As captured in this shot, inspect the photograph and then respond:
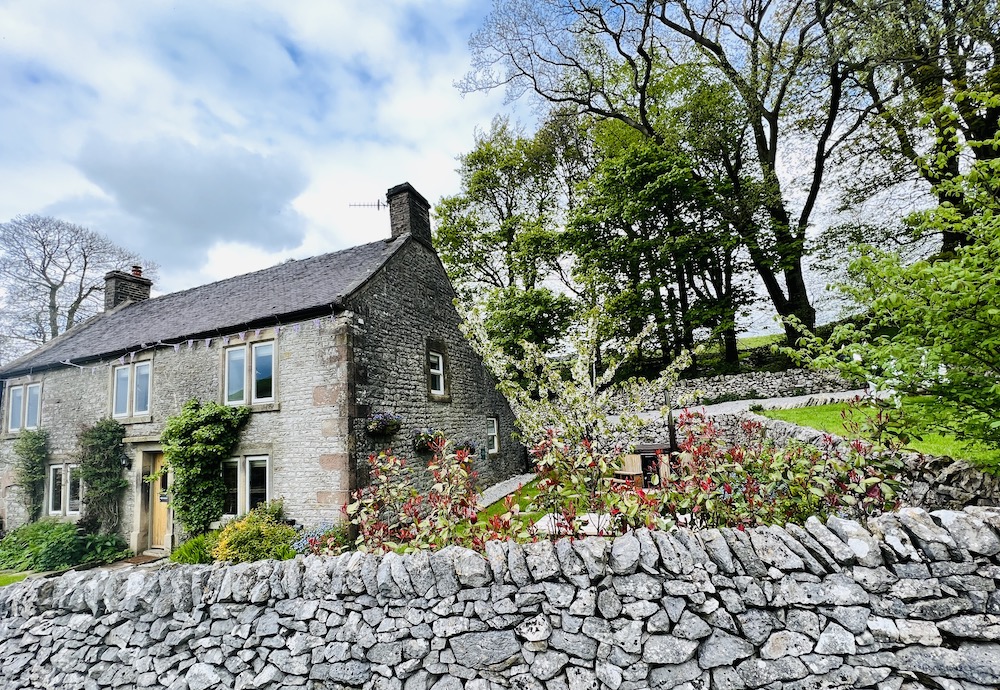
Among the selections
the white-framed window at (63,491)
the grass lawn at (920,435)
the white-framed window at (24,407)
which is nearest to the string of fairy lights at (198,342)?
the white-framed window at (24,407)

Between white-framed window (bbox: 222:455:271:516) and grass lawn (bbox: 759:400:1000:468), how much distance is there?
34.3 feet

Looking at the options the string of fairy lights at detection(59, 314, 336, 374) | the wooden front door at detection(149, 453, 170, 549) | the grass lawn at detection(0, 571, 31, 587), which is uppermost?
the string of fairy lights at detection(59, 314, 336, 374)

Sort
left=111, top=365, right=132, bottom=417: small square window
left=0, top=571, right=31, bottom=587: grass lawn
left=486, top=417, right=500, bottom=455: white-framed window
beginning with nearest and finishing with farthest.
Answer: left=0, top=571, right=31, bottom=587: grass lawn, left=111, top=365, right=132, bottom=417: small square window, left=486, top=417, right=500, bottom=455: white-framed window

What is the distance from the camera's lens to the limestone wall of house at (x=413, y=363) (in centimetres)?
934

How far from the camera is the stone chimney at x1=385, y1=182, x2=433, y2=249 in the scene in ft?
40.7

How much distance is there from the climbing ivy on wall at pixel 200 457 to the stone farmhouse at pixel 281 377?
0.29 metres

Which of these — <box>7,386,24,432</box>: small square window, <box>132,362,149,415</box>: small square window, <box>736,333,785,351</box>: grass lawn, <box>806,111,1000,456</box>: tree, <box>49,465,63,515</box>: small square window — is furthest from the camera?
<box>736,333,785,351</box>: grass lawn

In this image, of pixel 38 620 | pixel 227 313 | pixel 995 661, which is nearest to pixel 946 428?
pixel 995 661

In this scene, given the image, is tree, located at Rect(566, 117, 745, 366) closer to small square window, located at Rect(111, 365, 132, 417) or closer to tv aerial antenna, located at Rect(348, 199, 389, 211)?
tv aerial antenna, located at Rect(348, 199, 389, 211)

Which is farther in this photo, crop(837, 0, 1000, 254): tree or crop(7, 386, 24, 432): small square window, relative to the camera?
crop(7, 386, 24, 432): small square window

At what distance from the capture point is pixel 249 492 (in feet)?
30.9

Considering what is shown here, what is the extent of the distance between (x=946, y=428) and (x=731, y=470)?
1.96 meters

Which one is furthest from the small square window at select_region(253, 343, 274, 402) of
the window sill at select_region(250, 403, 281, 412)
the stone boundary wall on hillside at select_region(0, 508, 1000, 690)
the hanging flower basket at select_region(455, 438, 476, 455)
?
the stone boundary wall on hillside at select_region(0, 508, 1000, 690)

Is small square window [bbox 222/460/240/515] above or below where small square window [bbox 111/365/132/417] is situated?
below
